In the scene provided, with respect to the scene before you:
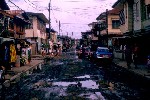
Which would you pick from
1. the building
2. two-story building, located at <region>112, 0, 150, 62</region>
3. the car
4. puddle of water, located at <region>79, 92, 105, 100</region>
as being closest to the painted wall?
two-story building, located at <region>112, 0, 150, 62</region>

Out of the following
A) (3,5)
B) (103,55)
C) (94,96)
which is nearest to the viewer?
(94,96)

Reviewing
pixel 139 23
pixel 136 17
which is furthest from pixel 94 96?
pixel 136 17

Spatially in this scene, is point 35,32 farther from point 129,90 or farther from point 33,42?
point 129,90

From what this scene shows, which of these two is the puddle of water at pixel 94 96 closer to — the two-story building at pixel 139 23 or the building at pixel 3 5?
the two-story building at pixel 139 23

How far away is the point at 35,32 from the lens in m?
56.7

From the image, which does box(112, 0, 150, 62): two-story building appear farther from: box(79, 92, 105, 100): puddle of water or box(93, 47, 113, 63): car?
box(79, 92, 105, 100): puddle of water

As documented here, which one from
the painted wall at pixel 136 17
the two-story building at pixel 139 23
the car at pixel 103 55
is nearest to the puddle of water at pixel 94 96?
the two-story building at pixel 139 23

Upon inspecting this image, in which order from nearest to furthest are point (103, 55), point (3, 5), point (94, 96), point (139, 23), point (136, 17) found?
point (94, 96)
point (139, 23)
point (3, 5)
point (136, 17)
point (103, 55)

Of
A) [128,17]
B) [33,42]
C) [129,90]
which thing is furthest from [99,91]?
[33,42]

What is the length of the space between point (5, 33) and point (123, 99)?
20061 mm

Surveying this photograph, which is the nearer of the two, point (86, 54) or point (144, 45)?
point (144, 45)

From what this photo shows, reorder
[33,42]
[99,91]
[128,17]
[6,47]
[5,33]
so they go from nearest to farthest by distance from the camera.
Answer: [99,91] < [6,47] < [5,33] < [128,17] < [33,42]

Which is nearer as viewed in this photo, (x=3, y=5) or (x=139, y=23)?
(x=139, y=23)

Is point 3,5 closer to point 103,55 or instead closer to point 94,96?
point 103,55
